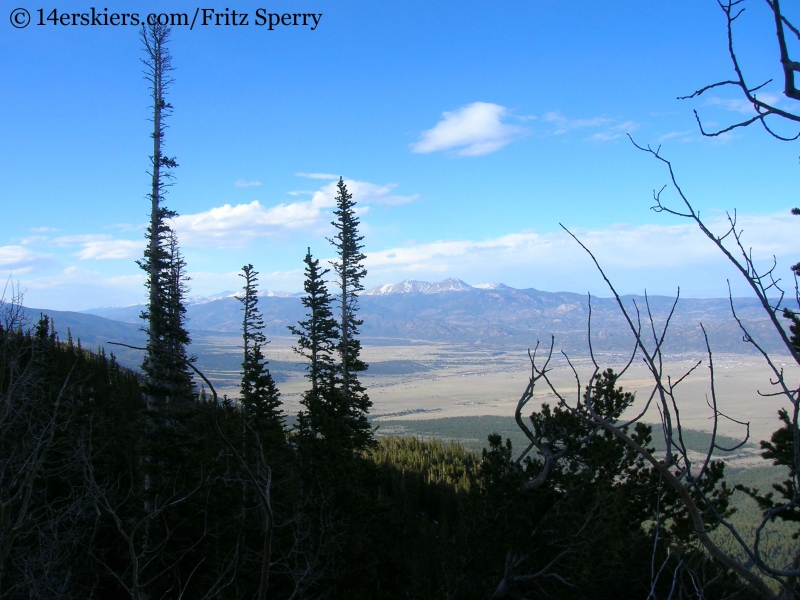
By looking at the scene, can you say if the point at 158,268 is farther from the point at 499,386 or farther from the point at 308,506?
the point at 499,386

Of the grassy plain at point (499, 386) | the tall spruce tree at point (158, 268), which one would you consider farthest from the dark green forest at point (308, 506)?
the grassy plain at point (499, 386)

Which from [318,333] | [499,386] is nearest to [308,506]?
[318,333]

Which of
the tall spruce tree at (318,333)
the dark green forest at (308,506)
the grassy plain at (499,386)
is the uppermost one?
the tall spruce tree at (318,333)

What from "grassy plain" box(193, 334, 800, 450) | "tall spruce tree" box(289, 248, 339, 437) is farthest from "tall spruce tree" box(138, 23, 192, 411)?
"grassy plain" box(193, 334, 800, 450)

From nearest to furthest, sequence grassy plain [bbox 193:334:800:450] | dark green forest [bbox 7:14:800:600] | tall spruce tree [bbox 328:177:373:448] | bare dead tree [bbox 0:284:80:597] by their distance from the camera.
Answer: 1. bare dead tree [bbox 0:284:80:597]
2. dark green forest [bbox 7:14:800:600]
3. tall spruce tree [bbox 328:177:373:448]
4. grassy plain [bbox 193:334:800:450]

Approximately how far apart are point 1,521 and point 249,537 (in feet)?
30.5

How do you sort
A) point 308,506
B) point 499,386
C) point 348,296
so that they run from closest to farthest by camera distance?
point 308,506, point 348,296, point 499,386

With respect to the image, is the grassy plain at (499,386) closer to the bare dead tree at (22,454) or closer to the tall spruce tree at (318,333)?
the tall spruce tree at (318,333)

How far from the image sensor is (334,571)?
11258 mm

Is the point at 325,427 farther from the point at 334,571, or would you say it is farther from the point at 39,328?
the point at 39,328

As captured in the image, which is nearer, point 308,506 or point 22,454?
point 22,454

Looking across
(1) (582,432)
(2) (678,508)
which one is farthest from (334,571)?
(2) (678,508)

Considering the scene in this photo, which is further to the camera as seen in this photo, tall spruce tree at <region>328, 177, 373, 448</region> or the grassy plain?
the grassy plain

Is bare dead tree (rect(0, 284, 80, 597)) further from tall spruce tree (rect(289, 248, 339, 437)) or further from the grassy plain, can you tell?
the grassy plain
